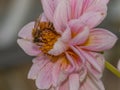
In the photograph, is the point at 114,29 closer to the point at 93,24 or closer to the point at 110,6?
the point at 110,6

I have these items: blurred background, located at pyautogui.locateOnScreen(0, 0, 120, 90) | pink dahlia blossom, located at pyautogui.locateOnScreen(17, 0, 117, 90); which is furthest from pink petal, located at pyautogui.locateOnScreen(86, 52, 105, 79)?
blurred background, located at pyautogui.locateOnScreen(0, 0, 120, 90)

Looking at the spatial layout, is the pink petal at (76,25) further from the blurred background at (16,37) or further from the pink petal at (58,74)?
the blurred background at (16,37)

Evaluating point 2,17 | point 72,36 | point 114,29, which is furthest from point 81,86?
point 2,17

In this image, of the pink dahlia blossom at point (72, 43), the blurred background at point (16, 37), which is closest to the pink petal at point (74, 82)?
the pink dahlia blossom at point (72, 43)

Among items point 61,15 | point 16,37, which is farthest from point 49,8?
point 16,37

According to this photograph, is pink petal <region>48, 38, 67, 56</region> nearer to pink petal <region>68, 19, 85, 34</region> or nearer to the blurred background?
pink petal <region>68, 19, 85, 34</region>

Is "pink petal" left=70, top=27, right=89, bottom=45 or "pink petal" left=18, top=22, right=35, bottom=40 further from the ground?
"pink petal" left=18, top=22, right=35, bottom=40

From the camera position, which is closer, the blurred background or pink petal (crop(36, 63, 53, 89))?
pink petal (crop(36, 63, 53, 89))

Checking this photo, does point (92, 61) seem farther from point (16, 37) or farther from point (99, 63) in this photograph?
point (16, 37)
